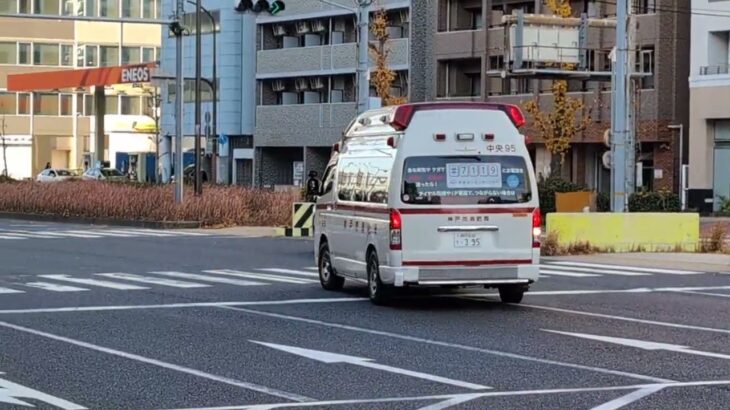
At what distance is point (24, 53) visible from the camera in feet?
323

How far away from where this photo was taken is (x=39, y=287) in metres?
21.0

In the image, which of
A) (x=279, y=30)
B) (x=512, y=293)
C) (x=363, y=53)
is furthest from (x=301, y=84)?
(x=512, y=293)

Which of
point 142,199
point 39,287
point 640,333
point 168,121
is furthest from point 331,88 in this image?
point 640,333

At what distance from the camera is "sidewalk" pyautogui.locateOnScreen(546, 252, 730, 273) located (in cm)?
2670

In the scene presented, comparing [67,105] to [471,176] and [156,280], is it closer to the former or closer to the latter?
[156,280]

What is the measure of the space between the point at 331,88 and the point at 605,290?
51.3m

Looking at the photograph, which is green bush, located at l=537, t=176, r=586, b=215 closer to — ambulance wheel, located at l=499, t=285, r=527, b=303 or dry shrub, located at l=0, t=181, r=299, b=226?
dry shrub, located at l=0, t=181, r=299, b=226

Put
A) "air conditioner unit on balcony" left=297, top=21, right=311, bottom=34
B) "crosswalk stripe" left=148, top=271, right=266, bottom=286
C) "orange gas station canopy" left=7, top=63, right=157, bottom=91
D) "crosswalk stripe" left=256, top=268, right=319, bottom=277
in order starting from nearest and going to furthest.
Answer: "crosswalk stripe" left=148, top=271, right=266, bottom=286 < "crosswalk stripe" left=256, top=268, right=319, bottom=277 < "orange gas station canopy" left=7, top=63, right=157, bottom=91 < "air conditioner unit on balcony" left=297, top=21, right=311, bottom=34

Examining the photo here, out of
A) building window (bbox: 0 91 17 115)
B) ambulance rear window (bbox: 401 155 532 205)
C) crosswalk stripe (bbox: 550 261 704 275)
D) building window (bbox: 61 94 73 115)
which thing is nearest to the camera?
ambulance rear window (bbox: 401 155 532 205)

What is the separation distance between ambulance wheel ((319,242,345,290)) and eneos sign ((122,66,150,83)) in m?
42.2

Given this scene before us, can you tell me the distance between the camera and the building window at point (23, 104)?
99000 millimetres

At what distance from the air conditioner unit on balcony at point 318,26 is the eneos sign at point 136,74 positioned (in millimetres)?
11990

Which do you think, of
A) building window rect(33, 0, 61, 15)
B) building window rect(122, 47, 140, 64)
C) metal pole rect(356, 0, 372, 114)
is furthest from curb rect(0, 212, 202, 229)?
building window rect(122, 47, 140, 64)

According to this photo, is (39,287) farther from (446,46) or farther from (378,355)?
(446,46)
